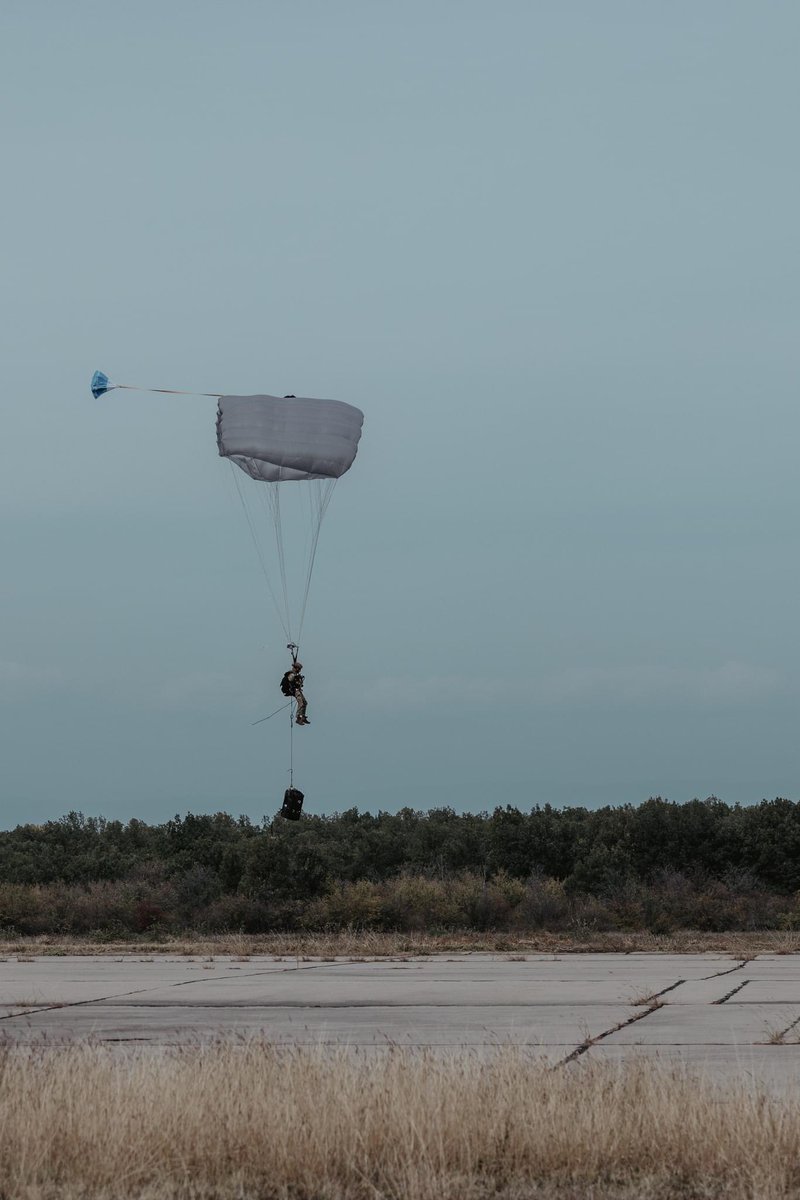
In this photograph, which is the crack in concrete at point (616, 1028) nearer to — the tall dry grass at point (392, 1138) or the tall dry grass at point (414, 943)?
the tall dry grass at point (392, 1138)

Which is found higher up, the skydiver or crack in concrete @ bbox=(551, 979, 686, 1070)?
the skydiver

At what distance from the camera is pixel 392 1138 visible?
28.1ft

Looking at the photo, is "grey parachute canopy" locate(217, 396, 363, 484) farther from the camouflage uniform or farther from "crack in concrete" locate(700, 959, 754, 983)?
"crack in concrete" locate(700, 959, 754, 983)

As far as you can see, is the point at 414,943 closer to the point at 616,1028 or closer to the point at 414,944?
the point at 414,944

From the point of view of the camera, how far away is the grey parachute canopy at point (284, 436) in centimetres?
2127

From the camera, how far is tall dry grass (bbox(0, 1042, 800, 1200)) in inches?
316

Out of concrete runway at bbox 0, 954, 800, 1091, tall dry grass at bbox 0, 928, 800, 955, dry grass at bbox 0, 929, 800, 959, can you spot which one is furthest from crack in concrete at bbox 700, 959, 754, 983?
dry grass at bbox 0, 929, 800, 959

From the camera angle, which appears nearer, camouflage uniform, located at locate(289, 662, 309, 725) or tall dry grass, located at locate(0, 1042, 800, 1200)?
tall dry grass, located at locate(0, 1042, 800, 1200)

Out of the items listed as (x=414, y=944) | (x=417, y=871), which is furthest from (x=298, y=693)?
(x=417, y=871)

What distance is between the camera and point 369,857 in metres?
49.6

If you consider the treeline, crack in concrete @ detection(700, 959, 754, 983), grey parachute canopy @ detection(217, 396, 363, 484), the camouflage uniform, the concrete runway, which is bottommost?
the concrete runway

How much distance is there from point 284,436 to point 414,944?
13.6m

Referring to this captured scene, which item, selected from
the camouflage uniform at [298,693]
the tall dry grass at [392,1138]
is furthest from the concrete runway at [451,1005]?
the camouflage uniform at [298,693]

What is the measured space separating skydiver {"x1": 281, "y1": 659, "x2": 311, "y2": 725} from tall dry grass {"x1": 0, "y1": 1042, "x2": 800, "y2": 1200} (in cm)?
1105
